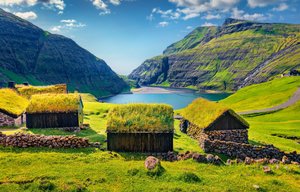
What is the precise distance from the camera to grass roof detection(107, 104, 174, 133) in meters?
36.8

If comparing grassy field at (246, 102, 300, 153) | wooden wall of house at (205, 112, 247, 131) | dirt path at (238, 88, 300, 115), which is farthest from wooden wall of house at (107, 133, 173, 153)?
dirt path at (238, 88, 300, 115)

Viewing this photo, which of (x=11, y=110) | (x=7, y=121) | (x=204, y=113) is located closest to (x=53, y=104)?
(x=11, y=110)

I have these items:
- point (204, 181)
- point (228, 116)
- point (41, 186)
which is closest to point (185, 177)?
point (204, 181)

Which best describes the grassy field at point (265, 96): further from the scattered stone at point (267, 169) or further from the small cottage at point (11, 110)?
the scattered stone at point (267, 169)

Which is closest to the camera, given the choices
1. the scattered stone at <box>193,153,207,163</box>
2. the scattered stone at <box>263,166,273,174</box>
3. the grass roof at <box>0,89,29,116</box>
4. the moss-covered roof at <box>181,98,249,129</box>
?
the scattered stone at <box>263,166,273,174</box>

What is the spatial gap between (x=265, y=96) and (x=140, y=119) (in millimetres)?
129139

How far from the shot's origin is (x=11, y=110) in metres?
52.7

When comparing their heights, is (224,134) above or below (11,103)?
below

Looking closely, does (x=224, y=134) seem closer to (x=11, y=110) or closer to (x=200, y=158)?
(x=200, y=158)

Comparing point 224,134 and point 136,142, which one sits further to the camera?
point 224,134

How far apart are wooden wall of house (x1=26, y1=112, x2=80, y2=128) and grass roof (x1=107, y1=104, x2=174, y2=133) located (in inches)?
576

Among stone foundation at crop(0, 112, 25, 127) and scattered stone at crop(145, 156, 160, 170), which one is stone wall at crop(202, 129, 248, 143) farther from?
stone foundation at crop(0, 112, 25, 127)

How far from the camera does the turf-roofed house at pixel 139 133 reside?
120 ft

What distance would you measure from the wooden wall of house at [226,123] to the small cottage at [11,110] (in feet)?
114
